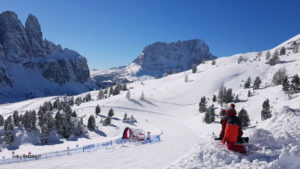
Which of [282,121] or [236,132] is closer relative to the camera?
[236,132]

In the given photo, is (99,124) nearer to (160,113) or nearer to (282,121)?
(160,113)

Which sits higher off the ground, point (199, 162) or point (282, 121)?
point (282, 121)

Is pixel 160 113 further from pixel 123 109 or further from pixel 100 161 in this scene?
pixel 100 161

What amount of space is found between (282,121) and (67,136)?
5823 centimetres

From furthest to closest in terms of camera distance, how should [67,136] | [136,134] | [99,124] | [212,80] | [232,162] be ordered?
[212,80] < [99,124] < [67,136] < [136,134] < [232,162]

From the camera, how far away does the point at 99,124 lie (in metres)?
65.4

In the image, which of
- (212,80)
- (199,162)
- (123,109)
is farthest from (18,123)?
(212,80)

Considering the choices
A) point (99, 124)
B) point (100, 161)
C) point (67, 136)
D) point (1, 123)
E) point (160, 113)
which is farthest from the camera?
point (160, 113)

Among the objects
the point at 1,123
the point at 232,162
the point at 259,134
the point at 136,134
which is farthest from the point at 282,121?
the point at 1,123

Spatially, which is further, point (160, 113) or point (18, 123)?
point (160, 113)

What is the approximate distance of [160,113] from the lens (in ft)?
271

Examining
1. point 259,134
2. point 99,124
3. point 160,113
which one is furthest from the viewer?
point 160,113

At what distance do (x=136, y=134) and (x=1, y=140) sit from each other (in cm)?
5125

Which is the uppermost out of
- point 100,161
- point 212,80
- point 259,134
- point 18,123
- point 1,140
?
point 212,80
